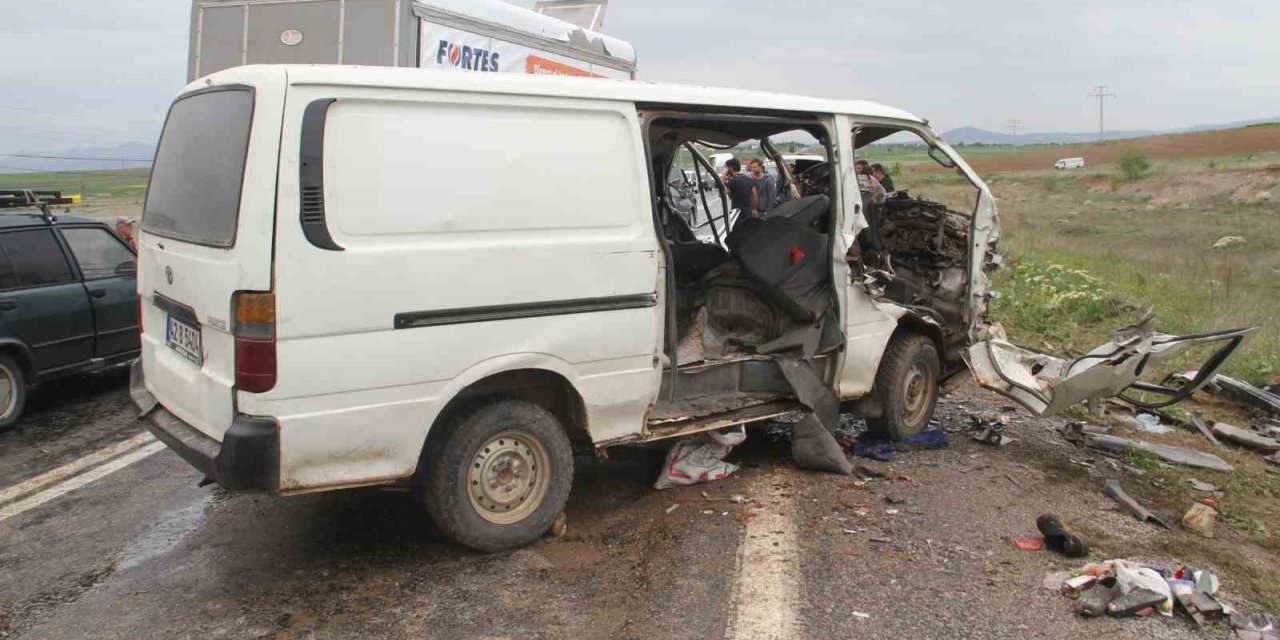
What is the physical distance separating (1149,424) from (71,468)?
7475mm

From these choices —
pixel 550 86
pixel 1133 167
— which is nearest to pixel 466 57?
pixel 550 86

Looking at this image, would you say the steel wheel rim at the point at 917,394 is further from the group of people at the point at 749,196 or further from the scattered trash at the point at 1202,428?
the scattered trash at the point at 1202,428

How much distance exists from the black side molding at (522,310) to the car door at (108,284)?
4714 mm

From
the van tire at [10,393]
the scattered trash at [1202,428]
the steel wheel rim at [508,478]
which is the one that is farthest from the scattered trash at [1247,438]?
the van tire at [10,393]

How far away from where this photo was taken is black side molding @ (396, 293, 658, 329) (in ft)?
12.3

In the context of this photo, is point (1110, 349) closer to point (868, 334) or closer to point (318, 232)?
point (868, 334)

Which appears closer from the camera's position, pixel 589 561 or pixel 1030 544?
pixel 589 561

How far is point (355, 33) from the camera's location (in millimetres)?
7656

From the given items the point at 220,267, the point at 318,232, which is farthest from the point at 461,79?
the point at 220,267

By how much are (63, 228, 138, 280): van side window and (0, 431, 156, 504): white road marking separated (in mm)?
1673

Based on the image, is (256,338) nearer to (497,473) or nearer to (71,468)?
(497,473)

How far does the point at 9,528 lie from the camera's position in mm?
4637

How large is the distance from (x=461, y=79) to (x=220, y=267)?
1.22 m

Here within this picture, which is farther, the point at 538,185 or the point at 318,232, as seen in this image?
the point at 538,185
